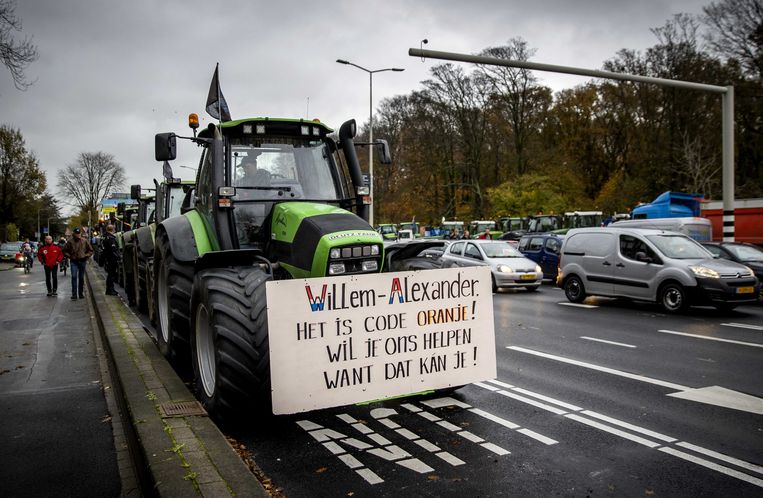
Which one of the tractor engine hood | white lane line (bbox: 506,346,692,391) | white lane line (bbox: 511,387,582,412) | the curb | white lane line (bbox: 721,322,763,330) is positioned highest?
the tractor engine hood

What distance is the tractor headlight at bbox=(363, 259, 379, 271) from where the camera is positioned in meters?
5.85

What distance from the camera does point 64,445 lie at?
5.16m

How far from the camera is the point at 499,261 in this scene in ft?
63.5

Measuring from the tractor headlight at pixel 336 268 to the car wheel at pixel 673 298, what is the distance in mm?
10259

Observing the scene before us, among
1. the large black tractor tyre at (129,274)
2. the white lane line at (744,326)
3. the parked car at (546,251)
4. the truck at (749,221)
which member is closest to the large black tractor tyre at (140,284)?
the large black tractor tyre at (129,274)

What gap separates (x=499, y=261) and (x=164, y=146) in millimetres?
14039

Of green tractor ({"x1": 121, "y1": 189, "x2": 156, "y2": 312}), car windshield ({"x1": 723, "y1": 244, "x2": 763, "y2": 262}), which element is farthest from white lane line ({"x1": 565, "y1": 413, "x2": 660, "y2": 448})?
car windshield ({"x1": 723, "y1": 244, "x2": 763, "y2": 262})

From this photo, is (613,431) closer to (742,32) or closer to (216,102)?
(216,102)

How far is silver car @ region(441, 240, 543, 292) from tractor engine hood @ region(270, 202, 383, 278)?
493 inches

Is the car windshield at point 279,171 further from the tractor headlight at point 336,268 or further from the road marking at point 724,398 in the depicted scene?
the road marking at point 724,398

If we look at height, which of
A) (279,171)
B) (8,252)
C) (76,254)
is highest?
(279,171)

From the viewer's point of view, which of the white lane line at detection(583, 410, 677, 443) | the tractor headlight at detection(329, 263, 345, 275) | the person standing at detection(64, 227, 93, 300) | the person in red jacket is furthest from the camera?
the person in red jacket

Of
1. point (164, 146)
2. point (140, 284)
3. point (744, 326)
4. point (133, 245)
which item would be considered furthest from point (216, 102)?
point (744, 326)

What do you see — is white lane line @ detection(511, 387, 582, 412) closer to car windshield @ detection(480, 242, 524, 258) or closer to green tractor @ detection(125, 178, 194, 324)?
green tractor @ detection(125, 178, 194, 324)
